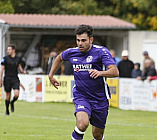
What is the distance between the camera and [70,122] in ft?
50.6

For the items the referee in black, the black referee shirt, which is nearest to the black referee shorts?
the referee in black

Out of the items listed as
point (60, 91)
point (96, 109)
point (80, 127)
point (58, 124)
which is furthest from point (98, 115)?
point (60, 91)

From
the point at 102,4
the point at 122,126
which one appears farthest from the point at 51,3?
the point at 122,126

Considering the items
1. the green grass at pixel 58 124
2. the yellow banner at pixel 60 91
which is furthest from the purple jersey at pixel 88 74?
the yellow banner at pixel 60 91

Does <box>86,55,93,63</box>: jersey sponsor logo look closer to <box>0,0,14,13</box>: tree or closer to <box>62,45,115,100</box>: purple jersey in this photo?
<box>62,45,115,100</box>: purple jersey

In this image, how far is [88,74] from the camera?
9.00 meters

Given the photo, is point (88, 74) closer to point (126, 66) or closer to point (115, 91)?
point (115, 91)

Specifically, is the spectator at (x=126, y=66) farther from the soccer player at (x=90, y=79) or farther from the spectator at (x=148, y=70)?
the soccer player at (x=90, y=79)

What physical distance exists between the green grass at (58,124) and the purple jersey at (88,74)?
2857mm

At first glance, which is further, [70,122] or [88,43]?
[70,122]

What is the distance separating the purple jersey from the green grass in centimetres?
286

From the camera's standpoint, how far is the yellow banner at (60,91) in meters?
22.7

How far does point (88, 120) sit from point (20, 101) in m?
14.8

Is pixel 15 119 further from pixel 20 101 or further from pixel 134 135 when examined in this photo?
pixel 20 101
